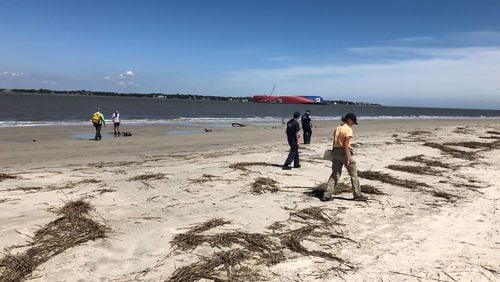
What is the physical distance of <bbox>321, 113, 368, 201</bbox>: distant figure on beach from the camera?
8133 millimetres

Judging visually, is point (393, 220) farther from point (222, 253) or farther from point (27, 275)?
point (27, 275)

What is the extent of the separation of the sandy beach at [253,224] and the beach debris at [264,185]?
0.12ft

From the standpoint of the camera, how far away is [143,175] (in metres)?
10.7

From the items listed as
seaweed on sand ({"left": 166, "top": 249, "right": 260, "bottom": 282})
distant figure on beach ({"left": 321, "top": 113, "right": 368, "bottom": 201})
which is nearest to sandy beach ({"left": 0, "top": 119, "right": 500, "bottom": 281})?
seaweed on sand ({"left": 166, "top": 249, "right": 260, "bottom": 282})

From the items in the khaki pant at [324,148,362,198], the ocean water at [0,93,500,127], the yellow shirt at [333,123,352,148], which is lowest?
the ocean water at [0,93,500,127]

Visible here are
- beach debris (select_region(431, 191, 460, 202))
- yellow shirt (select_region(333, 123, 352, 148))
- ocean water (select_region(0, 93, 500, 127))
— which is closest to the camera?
yellow shirt (select_region(333, 123, 352, 148))

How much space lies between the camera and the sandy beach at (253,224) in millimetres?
5168

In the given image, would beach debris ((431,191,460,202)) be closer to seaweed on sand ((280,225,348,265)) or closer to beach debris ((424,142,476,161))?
seaweed on sand ((280,225,348,265))

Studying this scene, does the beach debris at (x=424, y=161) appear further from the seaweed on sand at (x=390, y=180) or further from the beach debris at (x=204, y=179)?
the beach debris at (x=204, y=179)

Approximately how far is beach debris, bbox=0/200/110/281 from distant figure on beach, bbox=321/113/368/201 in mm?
4402

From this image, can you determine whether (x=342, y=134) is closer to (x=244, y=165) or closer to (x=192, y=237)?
(x=192, y=237)

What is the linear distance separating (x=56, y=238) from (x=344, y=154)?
5.27 metres

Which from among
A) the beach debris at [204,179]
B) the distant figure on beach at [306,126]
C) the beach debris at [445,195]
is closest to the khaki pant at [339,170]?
the beach debris at [445,195]

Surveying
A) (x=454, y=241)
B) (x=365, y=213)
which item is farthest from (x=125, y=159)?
(x=454, y=241)
